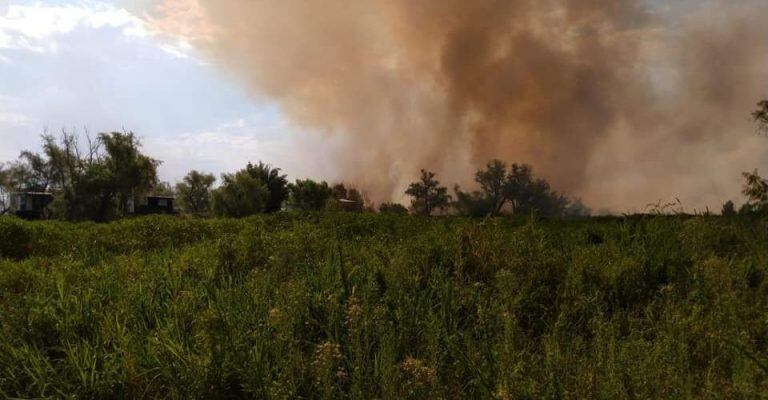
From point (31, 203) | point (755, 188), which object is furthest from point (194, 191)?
point (755, 188)

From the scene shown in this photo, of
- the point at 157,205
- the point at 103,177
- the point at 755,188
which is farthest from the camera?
the point at 157,205

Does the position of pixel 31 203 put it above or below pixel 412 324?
above

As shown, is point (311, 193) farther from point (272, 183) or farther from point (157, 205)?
point (157, 205)

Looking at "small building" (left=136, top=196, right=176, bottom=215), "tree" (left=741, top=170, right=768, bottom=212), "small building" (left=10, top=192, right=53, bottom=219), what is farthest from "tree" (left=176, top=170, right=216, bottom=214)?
"tree" (left=741, top=170, right=768, bottom=212)

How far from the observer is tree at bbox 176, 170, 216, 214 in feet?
275

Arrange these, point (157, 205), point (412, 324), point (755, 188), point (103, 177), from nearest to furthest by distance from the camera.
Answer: point (412, 324), point (755, 188), point (103, 177), point (157, 205)

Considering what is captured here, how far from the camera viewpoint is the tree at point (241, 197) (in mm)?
57281

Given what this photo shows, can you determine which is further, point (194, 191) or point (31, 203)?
point (194, 191)

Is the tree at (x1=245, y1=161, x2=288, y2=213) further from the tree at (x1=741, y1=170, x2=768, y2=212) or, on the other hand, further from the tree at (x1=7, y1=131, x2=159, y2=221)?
the tree at (x1=741, y1=170, x2=768, y2=212)

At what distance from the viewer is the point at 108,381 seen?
4430 mm

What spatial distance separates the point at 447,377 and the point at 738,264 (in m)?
5.39

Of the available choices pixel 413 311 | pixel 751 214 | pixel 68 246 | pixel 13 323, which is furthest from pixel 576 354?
pixel 68 246

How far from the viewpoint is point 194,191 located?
84.3 meters

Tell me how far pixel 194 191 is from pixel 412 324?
84645mm
